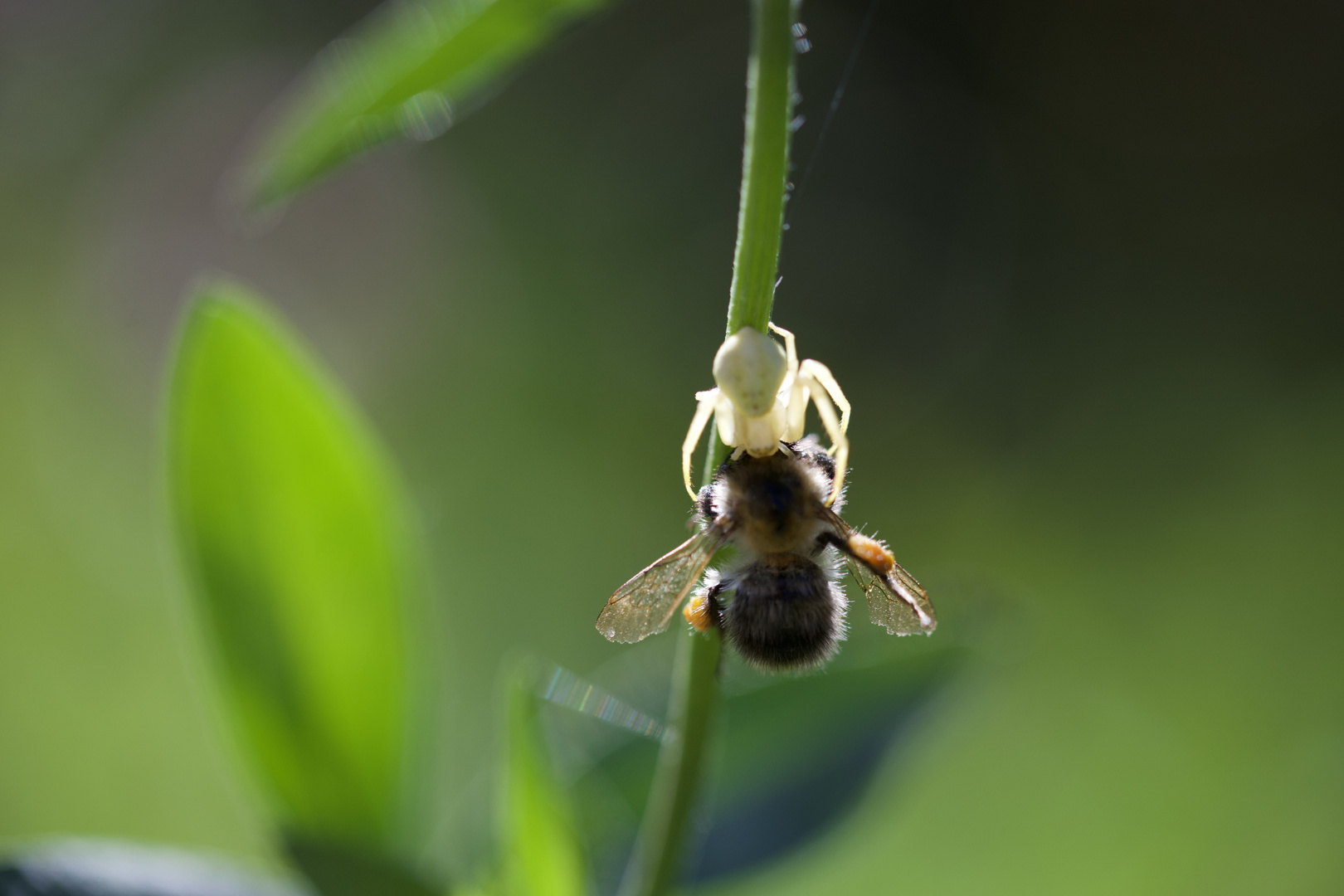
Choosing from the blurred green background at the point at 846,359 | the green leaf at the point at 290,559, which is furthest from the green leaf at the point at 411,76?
the blurred green background at the point at 846,359

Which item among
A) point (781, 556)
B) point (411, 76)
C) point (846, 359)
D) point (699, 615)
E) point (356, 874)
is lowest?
point (356, 874)

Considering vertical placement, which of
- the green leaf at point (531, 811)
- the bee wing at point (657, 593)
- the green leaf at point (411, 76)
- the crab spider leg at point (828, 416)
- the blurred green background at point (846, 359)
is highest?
the blurred green background at point (846, 359)

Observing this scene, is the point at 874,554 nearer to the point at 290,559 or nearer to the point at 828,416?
the point at 828,416

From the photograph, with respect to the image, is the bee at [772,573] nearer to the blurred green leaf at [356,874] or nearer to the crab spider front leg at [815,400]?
the crab spider front leg at [815,400]

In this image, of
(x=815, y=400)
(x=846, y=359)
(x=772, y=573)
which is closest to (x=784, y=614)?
(x=772, y=573)

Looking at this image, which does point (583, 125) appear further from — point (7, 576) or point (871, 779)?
point (871, 779)

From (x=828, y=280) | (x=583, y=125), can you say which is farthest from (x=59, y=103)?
(x=828, y=280)
